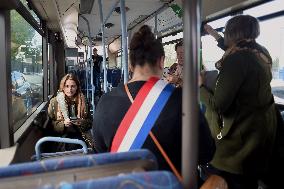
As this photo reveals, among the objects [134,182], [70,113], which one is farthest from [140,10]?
[134,182]

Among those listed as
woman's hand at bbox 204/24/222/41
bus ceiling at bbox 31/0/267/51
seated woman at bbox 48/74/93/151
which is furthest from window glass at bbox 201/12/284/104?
seated woman at bbox 48/74/93/151

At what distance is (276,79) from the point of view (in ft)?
10.2

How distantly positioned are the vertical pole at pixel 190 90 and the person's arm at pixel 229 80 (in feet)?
3.32

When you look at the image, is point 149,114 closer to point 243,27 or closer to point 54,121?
point 243,27

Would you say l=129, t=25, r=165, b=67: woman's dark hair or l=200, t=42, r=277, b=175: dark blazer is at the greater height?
l=129, t=25, r=165, b=67: woman's dark hair

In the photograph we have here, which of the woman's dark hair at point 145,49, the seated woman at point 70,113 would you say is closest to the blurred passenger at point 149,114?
the woman's dark hair at point 145,49

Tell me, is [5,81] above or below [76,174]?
above

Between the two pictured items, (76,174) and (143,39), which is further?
(143,39)

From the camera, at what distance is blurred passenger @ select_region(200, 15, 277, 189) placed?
5.71 ft

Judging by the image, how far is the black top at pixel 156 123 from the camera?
127 cm

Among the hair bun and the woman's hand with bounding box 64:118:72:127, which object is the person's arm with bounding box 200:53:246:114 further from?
the woman's hand with bounding box 64:118:72:127

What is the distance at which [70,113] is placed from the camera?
3902mm

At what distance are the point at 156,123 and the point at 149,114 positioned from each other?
5 cm

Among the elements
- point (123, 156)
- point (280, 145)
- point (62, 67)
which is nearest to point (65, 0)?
point (280, 145)
